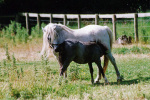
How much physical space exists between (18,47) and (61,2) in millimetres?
11078

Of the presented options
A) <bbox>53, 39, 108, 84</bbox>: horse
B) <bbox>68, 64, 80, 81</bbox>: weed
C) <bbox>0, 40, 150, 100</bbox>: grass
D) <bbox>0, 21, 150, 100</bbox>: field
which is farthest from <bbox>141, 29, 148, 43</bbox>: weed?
<bbox>53, 39, 108, 84</bbox>: horse

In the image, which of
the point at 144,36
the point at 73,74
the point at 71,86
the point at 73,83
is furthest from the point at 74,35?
the point at 144,36

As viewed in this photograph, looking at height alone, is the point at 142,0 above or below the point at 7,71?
above

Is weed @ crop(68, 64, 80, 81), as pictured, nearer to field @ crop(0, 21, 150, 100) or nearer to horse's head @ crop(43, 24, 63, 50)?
field @ crop(0, 21, 150, 100)

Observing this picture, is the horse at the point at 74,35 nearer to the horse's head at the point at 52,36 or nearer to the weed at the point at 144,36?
the horse's head at the point at 52,36

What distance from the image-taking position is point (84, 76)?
9.98 meters

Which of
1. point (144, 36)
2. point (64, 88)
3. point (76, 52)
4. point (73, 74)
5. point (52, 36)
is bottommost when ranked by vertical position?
point (64, 88)

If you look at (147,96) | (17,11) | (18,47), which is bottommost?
(147,96)

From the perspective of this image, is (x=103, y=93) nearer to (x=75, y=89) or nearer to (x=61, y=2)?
(x=75, y=89)

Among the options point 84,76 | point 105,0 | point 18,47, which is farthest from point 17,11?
point 84,76

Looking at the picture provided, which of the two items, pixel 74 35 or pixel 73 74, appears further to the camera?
pixel 73 74

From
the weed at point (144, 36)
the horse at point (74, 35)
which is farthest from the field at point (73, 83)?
the weed at point (144, 36)

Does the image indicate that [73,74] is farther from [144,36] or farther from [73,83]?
[144,36]

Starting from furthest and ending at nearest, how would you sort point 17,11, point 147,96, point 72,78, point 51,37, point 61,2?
point 61,2, point 17,11, point 72,78, point 51,37, point 147,96
